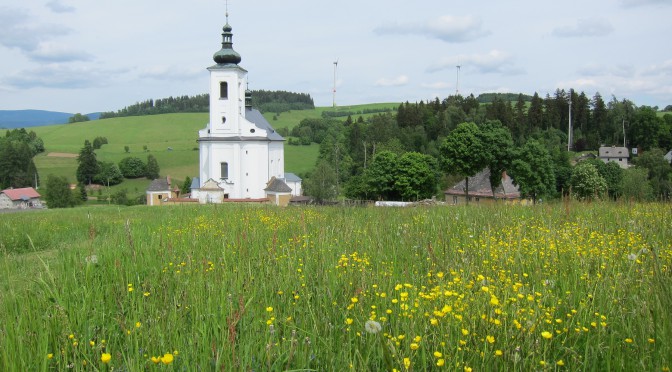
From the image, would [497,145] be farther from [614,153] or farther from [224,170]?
[614,153]

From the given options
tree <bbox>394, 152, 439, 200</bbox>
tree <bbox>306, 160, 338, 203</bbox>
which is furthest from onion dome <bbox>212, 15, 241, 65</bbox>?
tree <bbox>394, 152, 439, 200</bbox>

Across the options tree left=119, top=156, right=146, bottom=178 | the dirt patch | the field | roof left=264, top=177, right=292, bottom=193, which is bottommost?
the field

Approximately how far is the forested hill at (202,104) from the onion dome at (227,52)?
100841mm

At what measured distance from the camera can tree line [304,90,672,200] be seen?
61.0 metres

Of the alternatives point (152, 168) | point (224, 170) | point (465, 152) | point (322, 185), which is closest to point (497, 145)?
point (465, 152)

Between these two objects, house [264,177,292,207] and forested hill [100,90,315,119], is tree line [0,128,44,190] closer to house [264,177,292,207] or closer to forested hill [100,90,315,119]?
house [264,177,292,207]

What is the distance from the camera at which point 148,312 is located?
4.29 metres

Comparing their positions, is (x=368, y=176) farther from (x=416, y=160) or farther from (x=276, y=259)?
(x=276, y=259)

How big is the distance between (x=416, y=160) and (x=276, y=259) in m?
57.8

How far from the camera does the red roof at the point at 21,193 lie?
82750 millimetres

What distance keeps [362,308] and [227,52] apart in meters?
59.5

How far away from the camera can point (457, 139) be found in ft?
162

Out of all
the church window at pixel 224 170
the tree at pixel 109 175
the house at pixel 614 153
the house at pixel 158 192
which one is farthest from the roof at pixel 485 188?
the tree at pixel 109 175

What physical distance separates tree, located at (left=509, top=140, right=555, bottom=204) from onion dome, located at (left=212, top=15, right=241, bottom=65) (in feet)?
108
